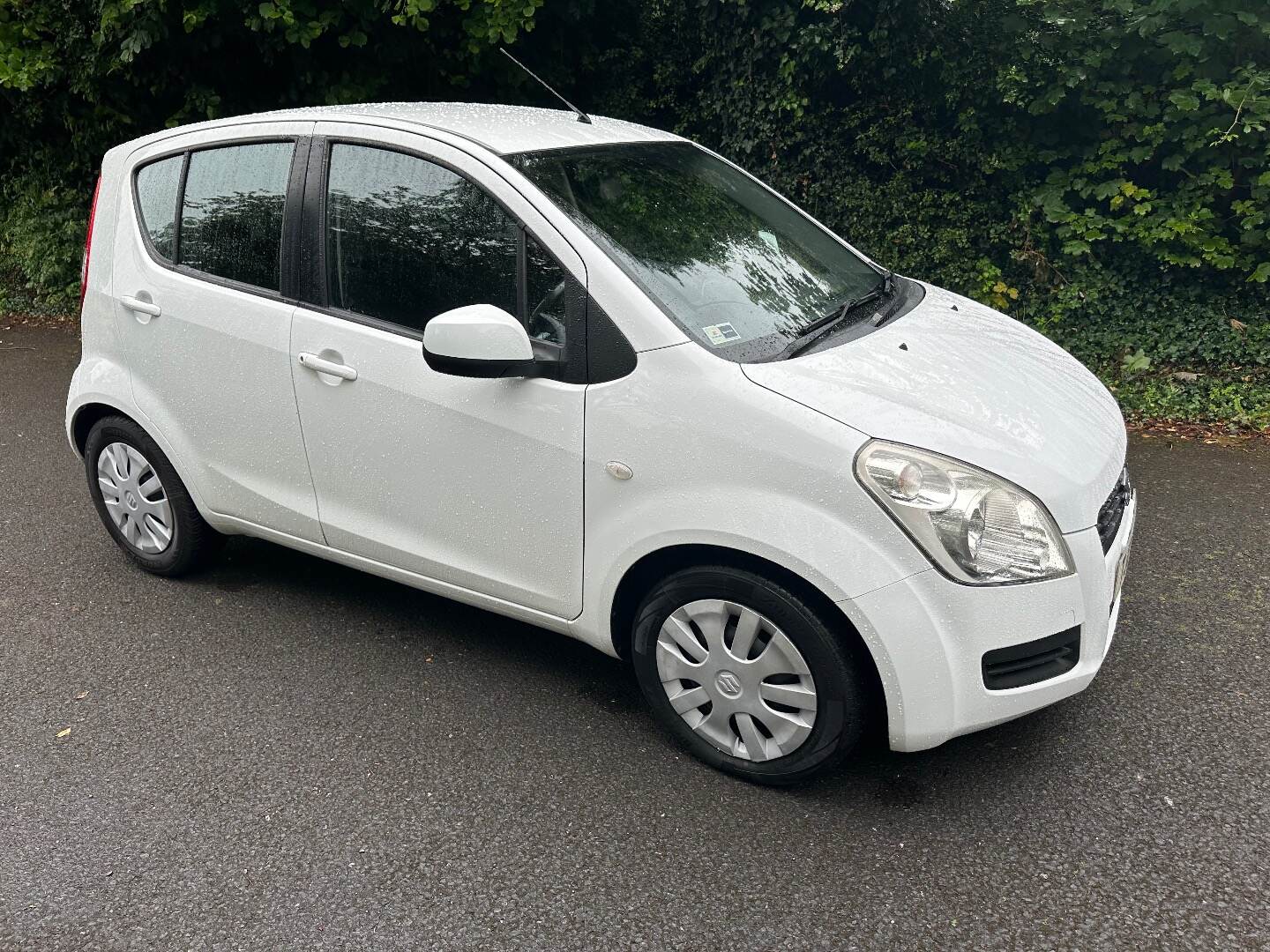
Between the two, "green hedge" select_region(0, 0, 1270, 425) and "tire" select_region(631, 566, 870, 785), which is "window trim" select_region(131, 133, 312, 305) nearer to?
"tire" select_region(631, 566, 870, 785)

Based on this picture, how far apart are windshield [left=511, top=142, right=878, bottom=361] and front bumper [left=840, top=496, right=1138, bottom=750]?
0.81m

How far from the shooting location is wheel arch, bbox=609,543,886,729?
2.90 meters

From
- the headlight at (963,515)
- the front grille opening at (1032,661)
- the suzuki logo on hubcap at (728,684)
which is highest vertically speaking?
the headlight at (963,515)

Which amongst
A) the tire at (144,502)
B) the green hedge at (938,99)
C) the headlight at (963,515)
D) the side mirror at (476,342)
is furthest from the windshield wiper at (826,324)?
the green hedge at (938,99)

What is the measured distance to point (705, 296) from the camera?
3.27m

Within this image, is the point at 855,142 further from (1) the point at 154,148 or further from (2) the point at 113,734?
(2) the point at 113,734

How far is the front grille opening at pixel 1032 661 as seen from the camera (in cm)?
283

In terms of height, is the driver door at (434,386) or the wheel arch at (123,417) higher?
the driver door at (434,386)

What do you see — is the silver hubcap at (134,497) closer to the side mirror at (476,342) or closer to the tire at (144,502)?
the tire at (144,502)

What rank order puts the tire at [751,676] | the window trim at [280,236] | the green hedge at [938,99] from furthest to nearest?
the green hedge at [938,99] < the window trim at [280,236] < the tire at [751,676]

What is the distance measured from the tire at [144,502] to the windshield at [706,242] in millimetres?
1925

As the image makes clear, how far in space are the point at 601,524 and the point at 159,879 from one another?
4.75 ft

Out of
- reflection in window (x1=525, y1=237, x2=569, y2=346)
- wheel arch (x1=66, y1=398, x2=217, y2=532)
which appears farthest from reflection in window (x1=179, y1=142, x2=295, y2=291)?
reflection in window (x1=525, y1=237, x2=569, y2=346)

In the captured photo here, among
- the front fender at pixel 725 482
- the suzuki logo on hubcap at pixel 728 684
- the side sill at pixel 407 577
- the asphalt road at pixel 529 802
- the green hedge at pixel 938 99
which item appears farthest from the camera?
the green hedge at pixel 938 99
